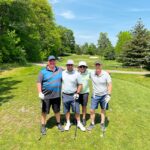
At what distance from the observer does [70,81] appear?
7.45 meters

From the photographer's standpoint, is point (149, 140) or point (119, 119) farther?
point (119, 119)

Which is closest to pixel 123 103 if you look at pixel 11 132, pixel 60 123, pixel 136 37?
pixel 60 123

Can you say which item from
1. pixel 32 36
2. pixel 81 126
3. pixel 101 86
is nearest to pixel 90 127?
pixel 81 126

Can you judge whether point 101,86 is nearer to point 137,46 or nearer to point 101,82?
point 101,82

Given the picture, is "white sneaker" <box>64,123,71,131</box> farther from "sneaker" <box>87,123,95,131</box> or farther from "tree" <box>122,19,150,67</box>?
"tree" <box>122,19,150,67</box>

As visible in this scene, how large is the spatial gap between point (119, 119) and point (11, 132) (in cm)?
374

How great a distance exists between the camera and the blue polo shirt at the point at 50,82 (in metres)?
7.28

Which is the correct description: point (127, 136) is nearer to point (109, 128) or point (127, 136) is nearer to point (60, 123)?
point (109, 128)

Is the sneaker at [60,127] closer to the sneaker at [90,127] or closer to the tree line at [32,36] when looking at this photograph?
the sneaker at [90,127]

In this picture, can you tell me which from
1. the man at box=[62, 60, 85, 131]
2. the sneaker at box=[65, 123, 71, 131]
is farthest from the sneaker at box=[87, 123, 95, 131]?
the man at box=[62, 60, 85, 131]

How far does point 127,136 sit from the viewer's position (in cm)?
799

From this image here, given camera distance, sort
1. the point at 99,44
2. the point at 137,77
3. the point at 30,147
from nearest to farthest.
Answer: the point at 30,147 < the point at 137,77 < the point at 99,44

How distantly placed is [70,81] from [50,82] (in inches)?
21.7

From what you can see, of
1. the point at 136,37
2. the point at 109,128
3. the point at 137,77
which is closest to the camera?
the point at 109,128
